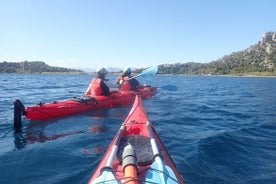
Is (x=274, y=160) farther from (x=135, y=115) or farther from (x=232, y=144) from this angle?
(x=135, y=115)

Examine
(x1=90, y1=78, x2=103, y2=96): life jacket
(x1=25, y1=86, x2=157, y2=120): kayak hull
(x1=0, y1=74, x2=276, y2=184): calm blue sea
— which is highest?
(x1=90, y1=78, x2=103, y2=96): life jacket

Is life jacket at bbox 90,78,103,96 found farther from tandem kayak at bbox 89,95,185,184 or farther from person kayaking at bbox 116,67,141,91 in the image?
tandem kayak at bbox 89,95,185,184

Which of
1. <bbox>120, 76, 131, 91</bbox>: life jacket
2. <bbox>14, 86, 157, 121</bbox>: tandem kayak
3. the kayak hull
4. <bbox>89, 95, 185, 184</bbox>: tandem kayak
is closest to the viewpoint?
<bbox>89, 95, 185, 184</bbox>: tandem kayak

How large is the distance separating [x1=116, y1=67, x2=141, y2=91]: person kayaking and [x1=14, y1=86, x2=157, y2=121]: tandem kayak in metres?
0.52

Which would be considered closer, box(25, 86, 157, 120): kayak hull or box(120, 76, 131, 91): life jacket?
box(25, 86, 157, 120): kayak hull

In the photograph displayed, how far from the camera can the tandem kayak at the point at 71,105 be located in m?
10.8

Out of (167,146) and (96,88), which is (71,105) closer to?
(96,88)

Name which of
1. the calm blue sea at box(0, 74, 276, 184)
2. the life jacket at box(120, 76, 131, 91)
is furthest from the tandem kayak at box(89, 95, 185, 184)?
the life jacket at box(120, 76, 131, 91)

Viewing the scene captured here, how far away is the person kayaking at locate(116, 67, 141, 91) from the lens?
661 inches

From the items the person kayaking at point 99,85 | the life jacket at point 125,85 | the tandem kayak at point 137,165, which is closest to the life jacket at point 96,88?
the person kayaking at point 99,85

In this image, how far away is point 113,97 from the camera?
1479cm

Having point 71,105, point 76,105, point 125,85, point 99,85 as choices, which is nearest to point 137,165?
point 71,105

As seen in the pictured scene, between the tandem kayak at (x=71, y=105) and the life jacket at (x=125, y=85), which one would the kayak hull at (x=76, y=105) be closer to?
the tandem kayak at (x=71, y=105)

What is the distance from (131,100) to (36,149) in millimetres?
8910
